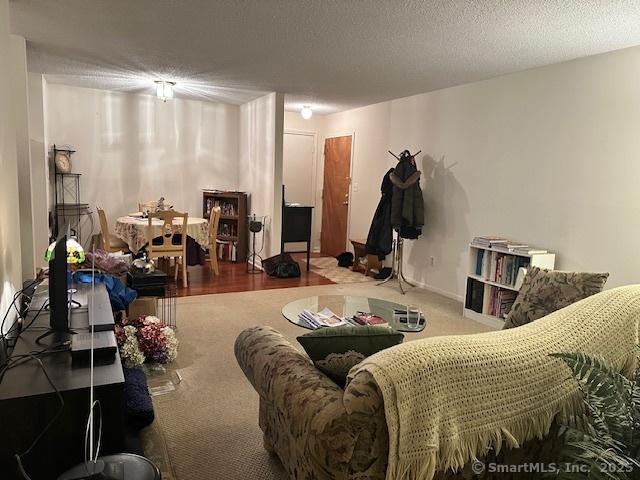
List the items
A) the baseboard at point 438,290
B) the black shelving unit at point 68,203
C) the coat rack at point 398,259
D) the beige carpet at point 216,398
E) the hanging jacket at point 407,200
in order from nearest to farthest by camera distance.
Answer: the beige carpet at point 216,398 < the baseboard at point 438,290 < the hanging jacket at point 407,200 < the coat rack at point 398,259 < the black shelving unit at point 68,203

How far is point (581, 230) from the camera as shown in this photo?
377cm

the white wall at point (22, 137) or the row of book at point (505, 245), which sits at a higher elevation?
the white wall at point (22, 137)

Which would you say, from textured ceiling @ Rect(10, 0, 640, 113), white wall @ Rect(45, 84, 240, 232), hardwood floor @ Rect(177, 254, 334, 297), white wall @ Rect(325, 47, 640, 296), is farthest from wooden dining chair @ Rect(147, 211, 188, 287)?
white wall @ Rect(325, 47, 640, 296)

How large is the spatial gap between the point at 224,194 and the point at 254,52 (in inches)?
117

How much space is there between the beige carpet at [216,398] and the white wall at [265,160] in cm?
139

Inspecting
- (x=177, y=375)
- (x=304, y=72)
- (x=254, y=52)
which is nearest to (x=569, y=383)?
(x=177, y=375)

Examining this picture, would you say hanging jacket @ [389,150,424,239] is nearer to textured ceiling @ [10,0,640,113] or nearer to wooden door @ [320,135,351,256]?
textured ceiling @ [10,0,640,113]

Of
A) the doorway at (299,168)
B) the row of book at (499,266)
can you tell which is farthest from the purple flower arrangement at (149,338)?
the doorway at (299,168)

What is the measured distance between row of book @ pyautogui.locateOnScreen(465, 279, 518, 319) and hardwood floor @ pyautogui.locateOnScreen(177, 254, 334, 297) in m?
1.75

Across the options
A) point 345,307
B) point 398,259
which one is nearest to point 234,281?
point 398,259

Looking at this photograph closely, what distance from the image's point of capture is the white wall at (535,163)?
11.5 feet

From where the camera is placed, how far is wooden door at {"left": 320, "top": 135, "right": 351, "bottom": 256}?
23.4 ft

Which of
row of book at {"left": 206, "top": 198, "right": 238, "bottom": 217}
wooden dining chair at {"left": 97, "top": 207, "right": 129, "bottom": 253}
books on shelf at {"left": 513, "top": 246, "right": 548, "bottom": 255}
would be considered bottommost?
wooden dining chair at {"left": 97, "top": 207, "right": 129, "bottom": 253}

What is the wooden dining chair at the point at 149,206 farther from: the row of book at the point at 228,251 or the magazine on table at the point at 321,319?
the magazine on table at the point at 321,319
